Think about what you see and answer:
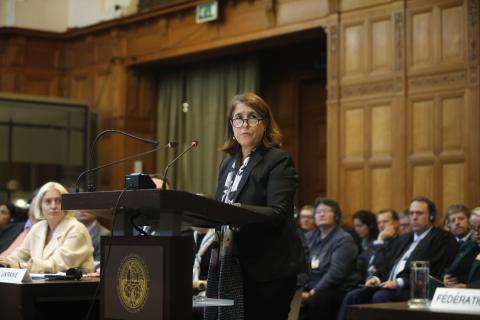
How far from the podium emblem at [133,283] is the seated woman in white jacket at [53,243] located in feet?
5.06

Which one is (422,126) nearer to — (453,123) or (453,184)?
(453,123)

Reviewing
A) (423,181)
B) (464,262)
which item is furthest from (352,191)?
(464,262)

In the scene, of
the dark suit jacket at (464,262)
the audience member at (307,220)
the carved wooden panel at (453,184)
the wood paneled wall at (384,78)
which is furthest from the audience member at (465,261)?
the carved wooden panel at (453,184)

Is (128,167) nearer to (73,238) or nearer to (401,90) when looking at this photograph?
(401,90)

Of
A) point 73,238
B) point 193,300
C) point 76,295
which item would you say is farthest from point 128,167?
point 193,300

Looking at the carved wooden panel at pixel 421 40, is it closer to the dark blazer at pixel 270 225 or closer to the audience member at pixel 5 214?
the audience member at pixel 5 214

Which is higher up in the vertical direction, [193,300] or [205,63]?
[205,63]

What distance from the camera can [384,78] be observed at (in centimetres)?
933

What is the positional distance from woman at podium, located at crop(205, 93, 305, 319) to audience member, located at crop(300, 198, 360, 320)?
3574mm

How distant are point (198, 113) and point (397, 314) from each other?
409 inches

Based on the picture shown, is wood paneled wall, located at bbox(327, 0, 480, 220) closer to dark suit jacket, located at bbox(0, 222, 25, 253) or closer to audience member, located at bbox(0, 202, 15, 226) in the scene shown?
audience member, located at bbox(0, 202, 15, 226)

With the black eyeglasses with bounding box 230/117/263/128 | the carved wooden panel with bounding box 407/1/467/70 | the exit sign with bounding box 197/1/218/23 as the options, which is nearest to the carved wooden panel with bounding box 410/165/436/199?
the carved wooden panel with bounding box 407/1/467/70

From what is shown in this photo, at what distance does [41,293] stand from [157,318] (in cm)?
107

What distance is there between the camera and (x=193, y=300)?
3.17m
